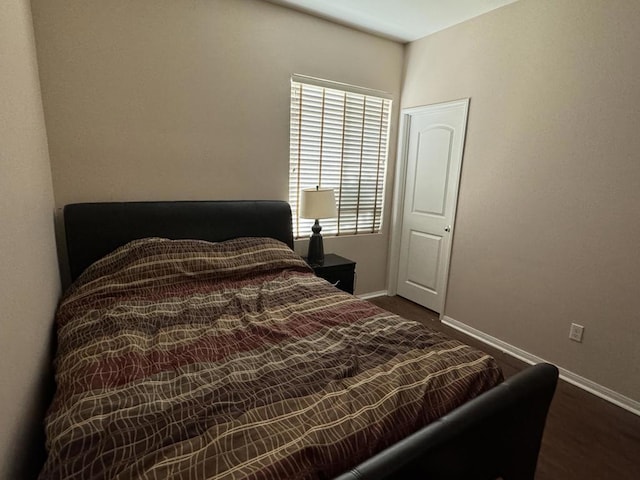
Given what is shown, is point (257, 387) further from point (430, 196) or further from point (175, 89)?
point (430, 196)

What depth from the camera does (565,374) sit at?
7.57 feet

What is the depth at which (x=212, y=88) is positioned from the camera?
94.9 inches

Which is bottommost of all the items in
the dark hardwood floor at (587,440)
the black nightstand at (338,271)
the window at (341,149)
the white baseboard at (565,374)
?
the dark hardwood floor at (587,440)

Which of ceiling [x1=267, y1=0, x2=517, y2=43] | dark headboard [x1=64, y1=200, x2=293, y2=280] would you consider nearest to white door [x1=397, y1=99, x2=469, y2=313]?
ceiling [x1=267, y1=0, x2=517, y2=43]

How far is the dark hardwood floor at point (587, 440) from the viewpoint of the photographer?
1.58 m

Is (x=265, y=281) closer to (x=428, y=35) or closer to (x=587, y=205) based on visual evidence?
(x=587, y=205)

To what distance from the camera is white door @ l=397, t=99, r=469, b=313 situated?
2.95 metres

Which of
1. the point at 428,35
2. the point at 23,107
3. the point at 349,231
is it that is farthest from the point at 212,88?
the point at 428,35

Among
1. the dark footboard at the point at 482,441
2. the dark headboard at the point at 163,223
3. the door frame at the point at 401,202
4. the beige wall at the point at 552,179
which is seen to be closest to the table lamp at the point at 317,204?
the dark headboard at the point at 163,223

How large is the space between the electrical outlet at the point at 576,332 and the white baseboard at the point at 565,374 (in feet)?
0.83

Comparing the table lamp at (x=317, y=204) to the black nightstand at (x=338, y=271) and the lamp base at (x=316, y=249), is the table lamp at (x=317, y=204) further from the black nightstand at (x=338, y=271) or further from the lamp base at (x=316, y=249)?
the black nightstand at (x=338, y=271)

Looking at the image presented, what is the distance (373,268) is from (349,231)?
1.79 ft

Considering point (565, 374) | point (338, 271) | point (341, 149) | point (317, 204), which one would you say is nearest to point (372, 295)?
point (338, 271)

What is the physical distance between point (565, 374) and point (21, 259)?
Result: 3182 mm
